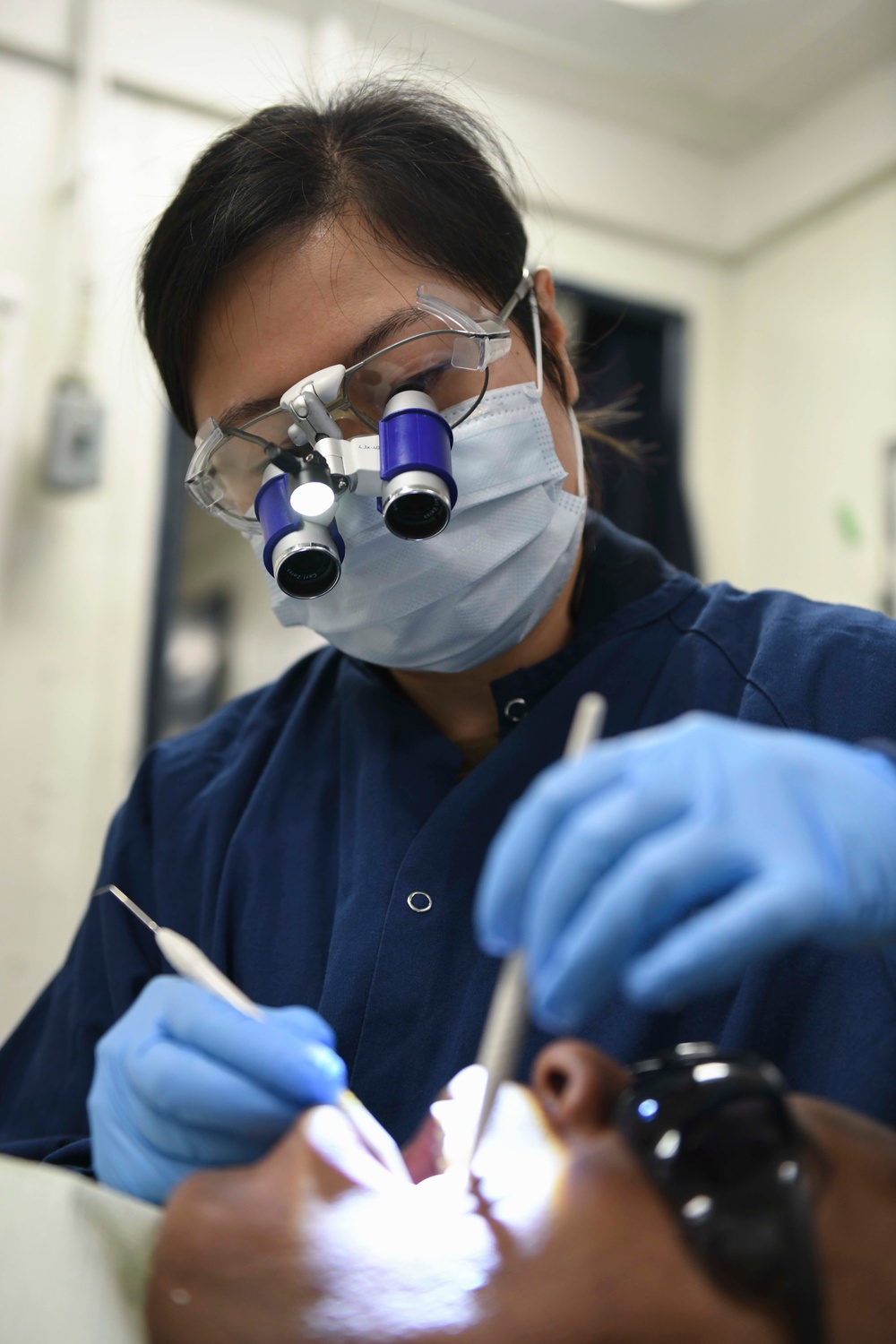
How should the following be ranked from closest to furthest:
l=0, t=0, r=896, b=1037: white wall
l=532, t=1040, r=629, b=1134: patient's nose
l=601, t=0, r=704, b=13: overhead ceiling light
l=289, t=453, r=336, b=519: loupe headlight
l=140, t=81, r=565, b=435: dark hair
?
1. l=532, t=1040, r=629, b=1134: patient's nose
2. l=289, t=453, r=336, b=519: loupe headlight
3. l=140, t=81, r=565, b=435: dark hair
4. l=0, t=0, r=896, b=1037: white wall
5. l=601, t=0, r=704, b=13: overhead ceiling light

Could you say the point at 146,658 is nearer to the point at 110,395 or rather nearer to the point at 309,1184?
the point at 110,395

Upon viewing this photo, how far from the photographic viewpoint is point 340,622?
4.73 ft

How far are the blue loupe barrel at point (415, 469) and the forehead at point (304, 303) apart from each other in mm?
124

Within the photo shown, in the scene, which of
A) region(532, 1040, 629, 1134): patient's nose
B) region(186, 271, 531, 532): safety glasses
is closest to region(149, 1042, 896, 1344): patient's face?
region(532, 1040, 629, 1134): patient's nose

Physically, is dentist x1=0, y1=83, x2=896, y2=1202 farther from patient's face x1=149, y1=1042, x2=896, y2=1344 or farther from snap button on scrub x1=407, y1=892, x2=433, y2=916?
patient's face x1=149, y1=1042, x2=896, y2=1344

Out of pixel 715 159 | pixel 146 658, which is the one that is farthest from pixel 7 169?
pixel 715 159

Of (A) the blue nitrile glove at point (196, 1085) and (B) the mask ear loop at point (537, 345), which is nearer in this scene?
(A) the blue nitrile glove at point (196, 1085)

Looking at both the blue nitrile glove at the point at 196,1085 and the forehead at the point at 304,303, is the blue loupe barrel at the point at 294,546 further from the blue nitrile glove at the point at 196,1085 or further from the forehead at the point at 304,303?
the blue nitrile glove at the point at 196,1085

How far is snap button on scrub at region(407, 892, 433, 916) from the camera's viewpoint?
1.34 metres

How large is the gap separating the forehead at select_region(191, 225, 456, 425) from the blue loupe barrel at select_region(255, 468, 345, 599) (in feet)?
0.47

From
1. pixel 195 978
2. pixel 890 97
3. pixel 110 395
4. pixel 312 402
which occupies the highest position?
pixel 890 97

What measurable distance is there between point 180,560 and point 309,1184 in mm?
2276

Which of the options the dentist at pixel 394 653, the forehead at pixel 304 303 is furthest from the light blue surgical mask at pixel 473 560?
the forehead at pixel 304 303

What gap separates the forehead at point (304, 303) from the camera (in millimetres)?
1337
